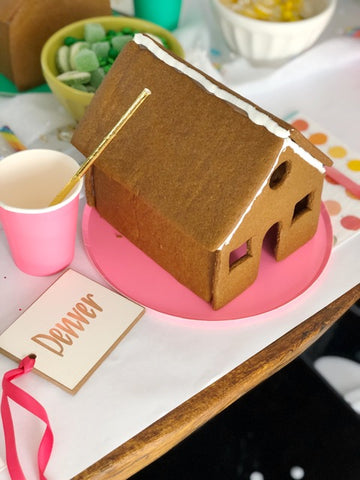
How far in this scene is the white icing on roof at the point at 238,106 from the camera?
0.57 meters

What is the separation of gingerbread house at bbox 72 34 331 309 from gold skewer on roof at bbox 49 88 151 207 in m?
0.02

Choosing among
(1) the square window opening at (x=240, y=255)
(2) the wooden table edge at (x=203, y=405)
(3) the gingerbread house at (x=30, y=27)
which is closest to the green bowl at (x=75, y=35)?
(3) the gingerbread house at (x=30, y=27)

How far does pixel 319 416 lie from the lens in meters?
0.76

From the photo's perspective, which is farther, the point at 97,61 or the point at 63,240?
the point at 97,61

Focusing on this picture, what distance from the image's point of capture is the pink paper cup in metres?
0.64

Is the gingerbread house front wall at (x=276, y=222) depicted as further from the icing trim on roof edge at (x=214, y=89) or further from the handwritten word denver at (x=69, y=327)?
the handwritten word denver at (x=69, y=327)

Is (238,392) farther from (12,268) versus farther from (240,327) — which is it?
(12,268)

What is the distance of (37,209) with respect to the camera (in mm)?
648

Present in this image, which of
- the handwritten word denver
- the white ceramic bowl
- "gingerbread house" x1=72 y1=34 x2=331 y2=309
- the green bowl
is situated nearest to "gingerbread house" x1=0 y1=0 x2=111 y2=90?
the green bowl

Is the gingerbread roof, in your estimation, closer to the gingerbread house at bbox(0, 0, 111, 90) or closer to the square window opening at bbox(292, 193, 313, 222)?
the square window opening at bbox(292, 193, 313, 222)

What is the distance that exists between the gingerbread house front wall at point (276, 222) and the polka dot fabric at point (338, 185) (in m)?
0.07

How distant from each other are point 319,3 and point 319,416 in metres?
0.65

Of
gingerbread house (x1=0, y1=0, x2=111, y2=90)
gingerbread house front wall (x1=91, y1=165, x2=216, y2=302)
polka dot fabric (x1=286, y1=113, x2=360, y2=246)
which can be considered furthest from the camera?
gingerbread house (x1=0, y1=0, x2=111, y2=90)

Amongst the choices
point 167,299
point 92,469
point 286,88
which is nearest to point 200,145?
point 167,299
